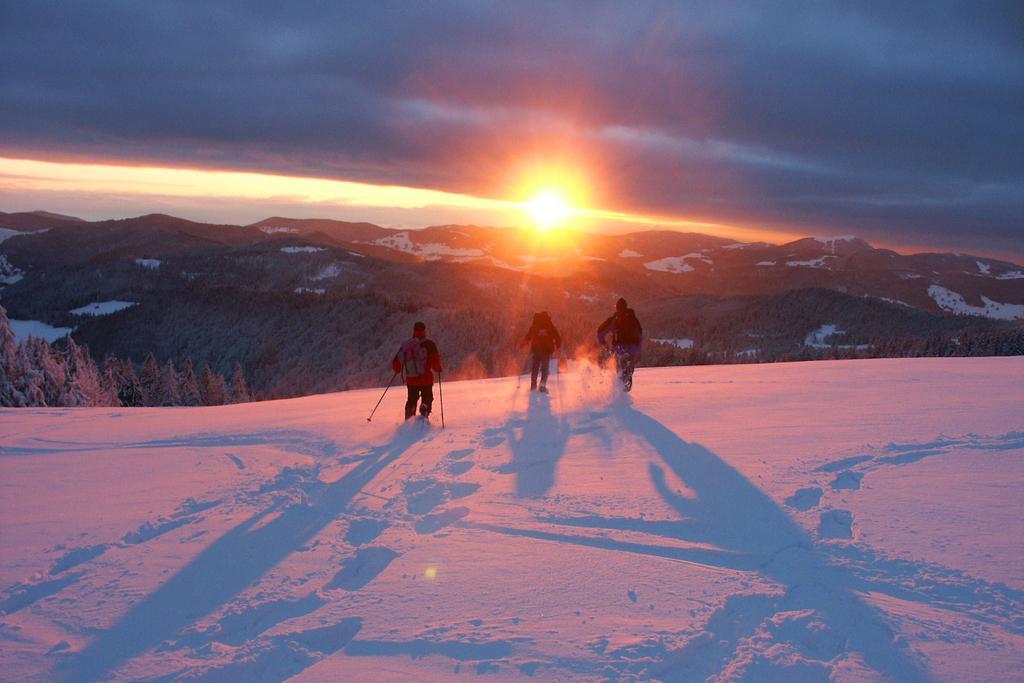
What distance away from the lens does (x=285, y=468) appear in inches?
308

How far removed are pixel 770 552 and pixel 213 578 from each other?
187 inches

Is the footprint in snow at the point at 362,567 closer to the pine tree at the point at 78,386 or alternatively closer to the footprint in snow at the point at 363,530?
the footprint in snow at the point at 363,530

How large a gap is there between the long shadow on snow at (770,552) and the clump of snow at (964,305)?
203m

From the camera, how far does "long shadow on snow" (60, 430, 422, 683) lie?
3.78m

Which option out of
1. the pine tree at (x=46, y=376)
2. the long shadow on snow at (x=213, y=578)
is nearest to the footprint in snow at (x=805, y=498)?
the long shadow on snow at (x=213, y=578)

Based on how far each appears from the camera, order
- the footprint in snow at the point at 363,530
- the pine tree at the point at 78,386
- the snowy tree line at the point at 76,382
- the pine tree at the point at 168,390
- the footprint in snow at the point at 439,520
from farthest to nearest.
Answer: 1. the pine tree at the point at 168,390
2. the pine tree at the point at 78,386
3. the snowy tree line at the point at 76,382
4. the footprint in snow at the point at 439,520
5. the footprint in snow at the point at 363,530

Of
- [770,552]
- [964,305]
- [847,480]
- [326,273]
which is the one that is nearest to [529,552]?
[770,552]

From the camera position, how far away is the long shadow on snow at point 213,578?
3.78 m

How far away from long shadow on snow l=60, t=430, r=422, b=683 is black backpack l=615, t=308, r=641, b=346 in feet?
24.9

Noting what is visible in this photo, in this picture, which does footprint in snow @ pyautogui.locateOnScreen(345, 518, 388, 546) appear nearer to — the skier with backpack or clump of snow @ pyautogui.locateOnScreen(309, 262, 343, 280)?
the skier with backpack

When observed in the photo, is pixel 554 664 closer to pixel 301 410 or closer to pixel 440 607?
pixel 440 607

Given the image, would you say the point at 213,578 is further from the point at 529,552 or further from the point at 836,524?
the point at 836,524

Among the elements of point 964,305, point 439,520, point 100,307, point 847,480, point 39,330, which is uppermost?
point 964,305

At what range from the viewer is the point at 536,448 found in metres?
8.60
